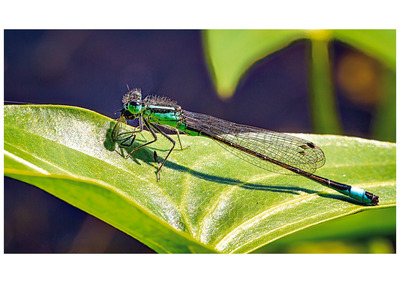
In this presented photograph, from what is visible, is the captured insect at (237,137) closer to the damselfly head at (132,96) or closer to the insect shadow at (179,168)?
the damselfly head at (132,96)

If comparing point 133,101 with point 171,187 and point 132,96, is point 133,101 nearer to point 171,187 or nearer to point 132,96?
point 132,96

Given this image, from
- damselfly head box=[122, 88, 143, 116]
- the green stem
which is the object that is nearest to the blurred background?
the green stem

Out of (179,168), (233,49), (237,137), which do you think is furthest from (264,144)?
(179,168)

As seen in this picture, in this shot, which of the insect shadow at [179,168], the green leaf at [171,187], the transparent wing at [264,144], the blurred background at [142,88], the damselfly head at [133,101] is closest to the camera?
the green leaf at [171,187]

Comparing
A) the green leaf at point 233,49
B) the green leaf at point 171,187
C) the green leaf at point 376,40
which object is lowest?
the green leaf at point 171,187

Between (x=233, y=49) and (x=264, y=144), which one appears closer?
(x=264, y=144)

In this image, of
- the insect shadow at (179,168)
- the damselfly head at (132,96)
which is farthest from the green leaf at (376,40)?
the damselfly head at (132,96)

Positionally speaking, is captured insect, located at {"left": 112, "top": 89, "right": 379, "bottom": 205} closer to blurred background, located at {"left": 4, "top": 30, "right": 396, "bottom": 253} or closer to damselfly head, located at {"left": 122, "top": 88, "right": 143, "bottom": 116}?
damselfly head, located at {"left": 122, "top": 88, "right": 143, "bottom": 116}
